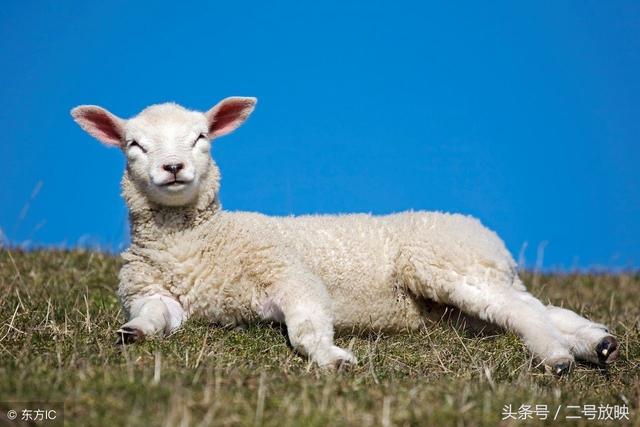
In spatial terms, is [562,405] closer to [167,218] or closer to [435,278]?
[435,278]

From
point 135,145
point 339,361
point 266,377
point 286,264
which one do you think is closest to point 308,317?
point 339,361

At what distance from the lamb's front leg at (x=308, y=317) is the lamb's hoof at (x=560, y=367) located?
1.51m

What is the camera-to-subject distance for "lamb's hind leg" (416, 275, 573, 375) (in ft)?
20.2

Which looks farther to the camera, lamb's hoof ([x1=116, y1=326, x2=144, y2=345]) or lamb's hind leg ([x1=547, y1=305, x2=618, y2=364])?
lamb's hind leg ([x1=547, y1=305, x2=618, y2=364])

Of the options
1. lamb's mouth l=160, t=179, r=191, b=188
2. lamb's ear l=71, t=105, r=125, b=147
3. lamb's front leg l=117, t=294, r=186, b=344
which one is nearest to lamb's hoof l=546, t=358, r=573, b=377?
lamb's front leg l=117, t=294, r=186, b=344

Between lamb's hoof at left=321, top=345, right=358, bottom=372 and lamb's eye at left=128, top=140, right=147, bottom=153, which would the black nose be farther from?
lamb's hoof at left=321, top=345, right=358, bottom=372

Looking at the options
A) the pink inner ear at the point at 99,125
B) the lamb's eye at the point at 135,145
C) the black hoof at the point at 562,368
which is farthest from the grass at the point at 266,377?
the pink inner ear at the point at 99,125

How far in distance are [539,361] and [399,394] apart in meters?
2.13

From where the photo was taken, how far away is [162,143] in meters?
6.43

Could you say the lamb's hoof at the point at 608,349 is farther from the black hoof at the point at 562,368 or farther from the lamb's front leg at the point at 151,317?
the lamb's front leg at the point at 151,317

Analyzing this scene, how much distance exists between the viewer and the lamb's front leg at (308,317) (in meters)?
→ 5.42

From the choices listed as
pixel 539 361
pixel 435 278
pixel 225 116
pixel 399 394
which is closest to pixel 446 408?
pixel 399 394

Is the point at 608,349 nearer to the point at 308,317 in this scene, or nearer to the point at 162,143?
the point at 308,317

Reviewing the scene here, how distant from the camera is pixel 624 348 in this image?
6.95 metres
